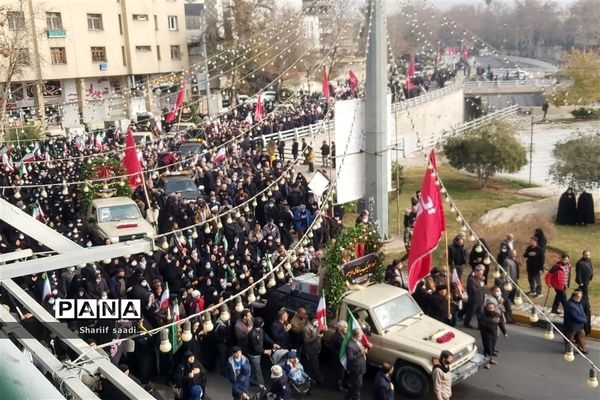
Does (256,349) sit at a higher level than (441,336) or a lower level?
lower

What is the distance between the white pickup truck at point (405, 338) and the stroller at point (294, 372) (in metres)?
1.29

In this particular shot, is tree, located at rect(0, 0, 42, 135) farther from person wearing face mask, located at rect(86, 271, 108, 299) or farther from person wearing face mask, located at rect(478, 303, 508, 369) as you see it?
person wearing face mask, located at rect(478, 303, 508, 369)

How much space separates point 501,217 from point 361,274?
9.00 m

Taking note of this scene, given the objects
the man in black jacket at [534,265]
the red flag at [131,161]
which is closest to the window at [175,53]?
the red flag at [131,161]

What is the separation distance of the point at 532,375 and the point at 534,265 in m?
3.40

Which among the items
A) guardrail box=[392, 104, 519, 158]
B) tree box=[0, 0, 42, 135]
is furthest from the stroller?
tree box=[0, 0, 42, 135]

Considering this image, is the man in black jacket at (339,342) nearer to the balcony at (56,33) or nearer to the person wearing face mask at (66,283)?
the person wearing face mask at (66,283)

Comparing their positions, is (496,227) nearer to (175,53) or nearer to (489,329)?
(489,329)

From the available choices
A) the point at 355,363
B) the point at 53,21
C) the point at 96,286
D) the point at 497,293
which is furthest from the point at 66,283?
the point at 53,21

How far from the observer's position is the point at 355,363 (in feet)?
31.2

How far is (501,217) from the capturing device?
62.6ft

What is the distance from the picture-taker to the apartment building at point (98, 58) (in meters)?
44.7

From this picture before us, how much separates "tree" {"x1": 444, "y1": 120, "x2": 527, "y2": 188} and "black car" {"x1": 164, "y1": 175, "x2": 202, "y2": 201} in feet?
33.0

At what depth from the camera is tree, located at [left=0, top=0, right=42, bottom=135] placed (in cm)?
3075
